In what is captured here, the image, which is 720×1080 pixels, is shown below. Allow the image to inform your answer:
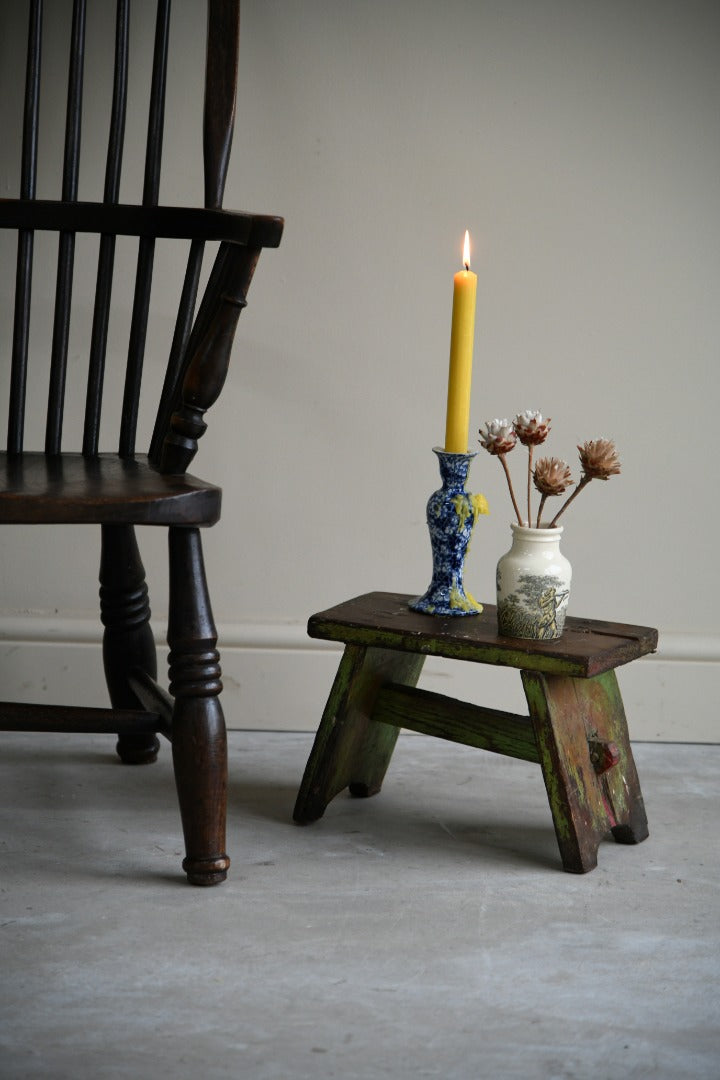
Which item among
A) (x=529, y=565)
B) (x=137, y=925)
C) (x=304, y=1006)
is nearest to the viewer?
(x=304, y=1006)

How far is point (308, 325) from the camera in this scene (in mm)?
1491

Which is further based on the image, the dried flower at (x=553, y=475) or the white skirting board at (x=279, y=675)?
the white skirting board at (x=279, y=675)

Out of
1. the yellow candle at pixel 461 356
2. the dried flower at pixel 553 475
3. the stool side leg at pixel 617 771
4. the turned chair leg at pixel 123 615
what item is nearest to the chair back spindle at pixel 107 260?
the turned chair leg at pixel 123 615

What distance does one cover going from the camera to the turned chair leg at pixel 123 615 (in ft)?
4.26

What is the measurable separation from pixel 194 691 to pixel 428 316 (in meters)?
0.69

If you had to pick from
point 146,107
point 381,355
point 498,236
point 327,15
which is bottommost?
point 381,355

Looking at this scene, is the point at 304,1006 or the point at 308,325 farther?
the point at 308,325

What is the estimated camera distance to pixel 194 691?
100 cm

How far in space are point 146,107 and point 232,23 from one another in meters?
0.30

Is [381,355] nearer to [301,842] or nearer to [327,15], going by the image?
[327,15]

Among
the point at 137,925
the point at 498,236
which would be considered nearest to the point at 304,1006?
the point at 137,925

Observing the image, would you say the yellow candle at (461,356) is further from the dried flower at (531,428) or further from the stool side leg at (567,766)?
the stool side leg at (567,766)

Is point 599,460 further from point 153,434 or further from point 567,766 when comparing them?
point 153,434

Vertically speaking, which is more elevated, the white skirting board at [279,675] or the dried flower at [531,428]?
the dried flower at [531,428]
